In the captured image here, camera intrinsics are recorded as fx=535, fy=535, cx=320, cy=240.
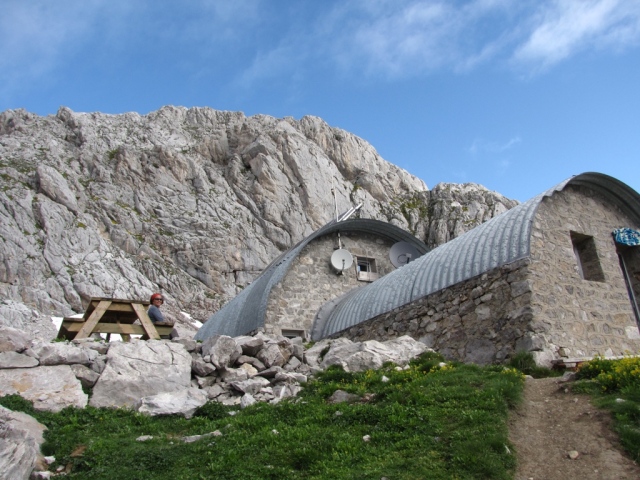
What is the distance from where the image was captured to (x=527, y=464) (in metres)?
6.63

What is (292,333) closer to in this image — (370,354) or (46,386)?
(370,354)

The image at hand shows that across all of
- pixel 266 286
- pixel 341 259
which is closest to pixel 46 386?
pixel 266 286

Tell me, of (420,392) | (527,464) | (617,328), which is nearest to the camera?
(527,464)

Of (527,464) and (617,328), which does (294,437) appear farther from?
(617,328)

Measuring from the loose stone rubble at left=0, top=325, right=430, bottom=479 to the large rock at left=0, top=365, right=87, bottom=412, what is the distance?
0.02m

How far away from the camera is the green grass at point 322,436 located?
662 centimetres

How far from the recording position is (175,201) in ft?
210

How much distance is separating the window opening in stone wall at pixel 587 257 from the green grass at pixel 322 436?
23.8 feet

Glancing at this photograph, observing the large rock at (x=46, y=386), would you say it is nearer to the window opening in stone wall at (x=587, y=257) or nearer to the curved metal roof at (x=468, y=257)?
the curved metal roof at (x=468, y=257)

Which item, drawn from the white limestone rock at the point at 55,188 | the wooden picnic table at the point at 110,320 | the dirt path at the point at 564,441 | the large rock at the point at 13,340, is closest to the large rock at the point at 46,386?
the large rock at the point at 13,340

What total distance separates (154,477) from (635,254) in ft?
53.2

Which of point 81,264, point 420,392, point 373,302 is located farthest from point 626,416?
point 81,264

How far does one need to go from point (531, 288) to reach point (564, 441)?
6486 mm

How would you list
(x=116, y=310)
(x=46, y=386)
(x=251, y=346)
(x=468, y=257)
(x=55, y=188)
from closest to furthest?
(x=46, y=386) < (x=251, y=346) < (x=116, y=310) < (x=468, y=257) < (x=55, y=188)
